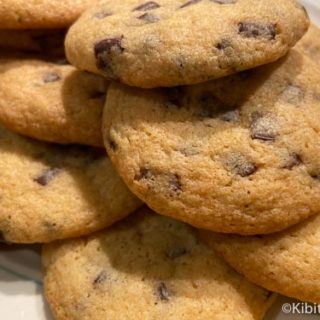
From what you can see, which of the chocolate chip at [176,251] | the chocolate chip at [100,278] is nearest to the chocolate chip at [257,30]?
the chocolate chip at [176,251]

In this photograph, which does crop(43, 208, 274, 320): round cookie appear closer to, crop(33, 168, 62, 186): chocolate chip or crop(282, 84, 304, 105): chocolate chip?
crop(33, 168, 62, 186): chocolate chip

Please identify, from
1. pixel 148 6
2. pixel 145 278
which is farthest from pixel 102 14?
pixel 145 278

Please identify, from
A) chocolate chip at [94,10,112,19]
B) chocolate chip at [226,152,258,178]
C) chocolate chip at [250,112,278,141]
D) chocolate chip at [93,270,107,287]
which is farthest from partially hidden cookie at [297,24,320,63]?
chocolate chip at [93,270,107,287]

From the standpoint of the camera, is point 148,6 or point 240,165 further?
point 148,6

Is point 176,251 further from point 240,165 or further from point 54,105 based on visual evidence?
point 54,105

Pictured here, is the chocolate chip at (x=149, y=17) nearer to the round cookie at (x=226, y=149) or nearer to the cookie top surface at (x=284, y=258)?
the round cookie at (x=226, y=149)

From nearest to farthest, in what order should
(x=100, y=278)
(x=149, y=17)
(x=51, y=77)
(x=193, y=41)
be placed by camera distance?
(x=193, y=41) < (x=149, y=17) < (x=100, y=278) < (x=51, y=77)
